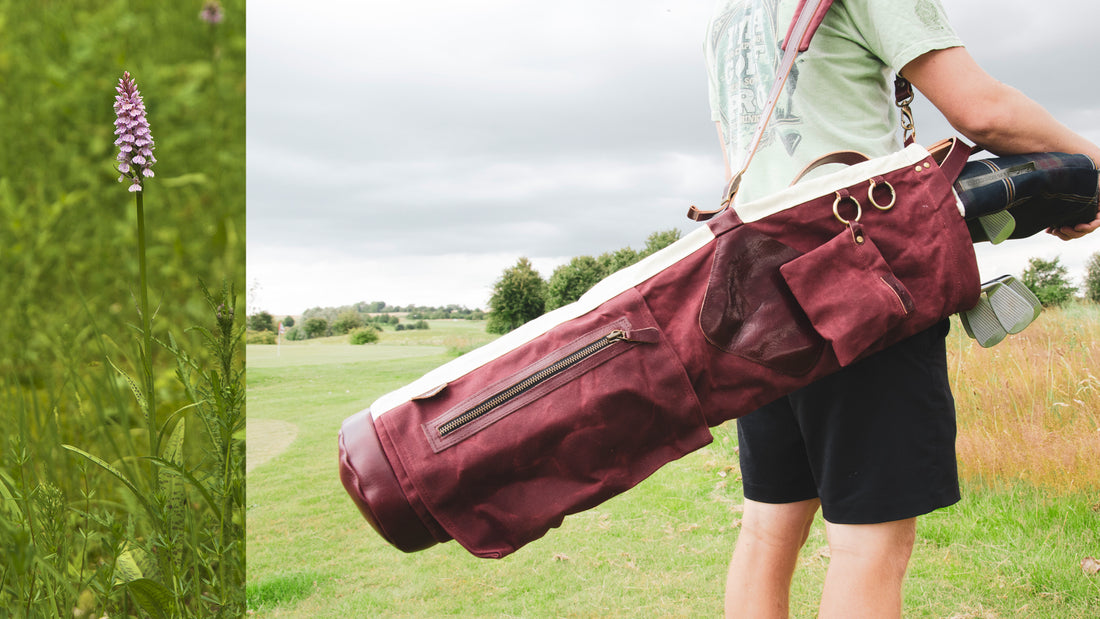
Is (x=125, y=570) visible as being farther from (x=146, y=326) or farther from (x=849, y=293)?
(x=849, y=293)

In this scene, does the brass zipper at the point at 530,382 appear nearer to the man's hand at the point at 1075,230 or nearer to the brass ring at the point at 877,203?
the brass ring at the point at 877,203

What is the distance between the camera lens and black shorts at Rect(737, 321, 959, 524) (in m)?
1.17

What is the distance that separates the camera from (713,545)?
3.09 m

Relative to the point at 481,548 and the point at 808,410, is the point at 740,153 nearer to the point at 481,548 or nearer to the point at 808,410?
the point at 808,410

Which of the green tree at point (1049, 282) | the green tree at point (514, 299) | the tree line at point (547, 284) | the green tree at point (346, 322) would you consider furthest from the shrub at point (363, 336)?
the green tree at point (1049, 282)

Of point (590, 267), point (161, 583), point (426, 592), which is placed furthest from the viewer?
point (590, 267)

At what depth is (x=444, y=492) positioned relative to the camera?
3.40 feet

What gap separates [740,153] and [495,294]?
58.3 feet

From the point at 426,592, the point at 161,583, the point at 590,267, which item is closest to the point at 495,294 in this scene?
the point at 590,267

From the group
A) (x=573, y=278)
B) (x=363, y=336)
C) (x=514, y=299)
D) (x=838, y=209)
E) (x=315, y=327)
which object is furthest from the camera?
(x=514, y=299)

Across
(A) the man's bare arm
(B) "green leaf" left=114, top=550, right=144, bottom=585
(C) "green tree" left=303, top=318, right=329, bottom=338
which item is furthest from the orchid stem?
(C) "green tree" left=303, top=318, right=329, bottom=338

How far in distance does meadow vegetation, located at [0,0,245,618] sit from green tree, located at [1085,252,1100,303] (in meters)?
6.20

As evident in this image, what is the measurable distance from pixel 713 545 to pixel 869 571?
2.03 metres

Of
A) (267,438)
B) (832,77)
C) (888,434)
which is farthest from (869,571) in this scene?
(267,438)
